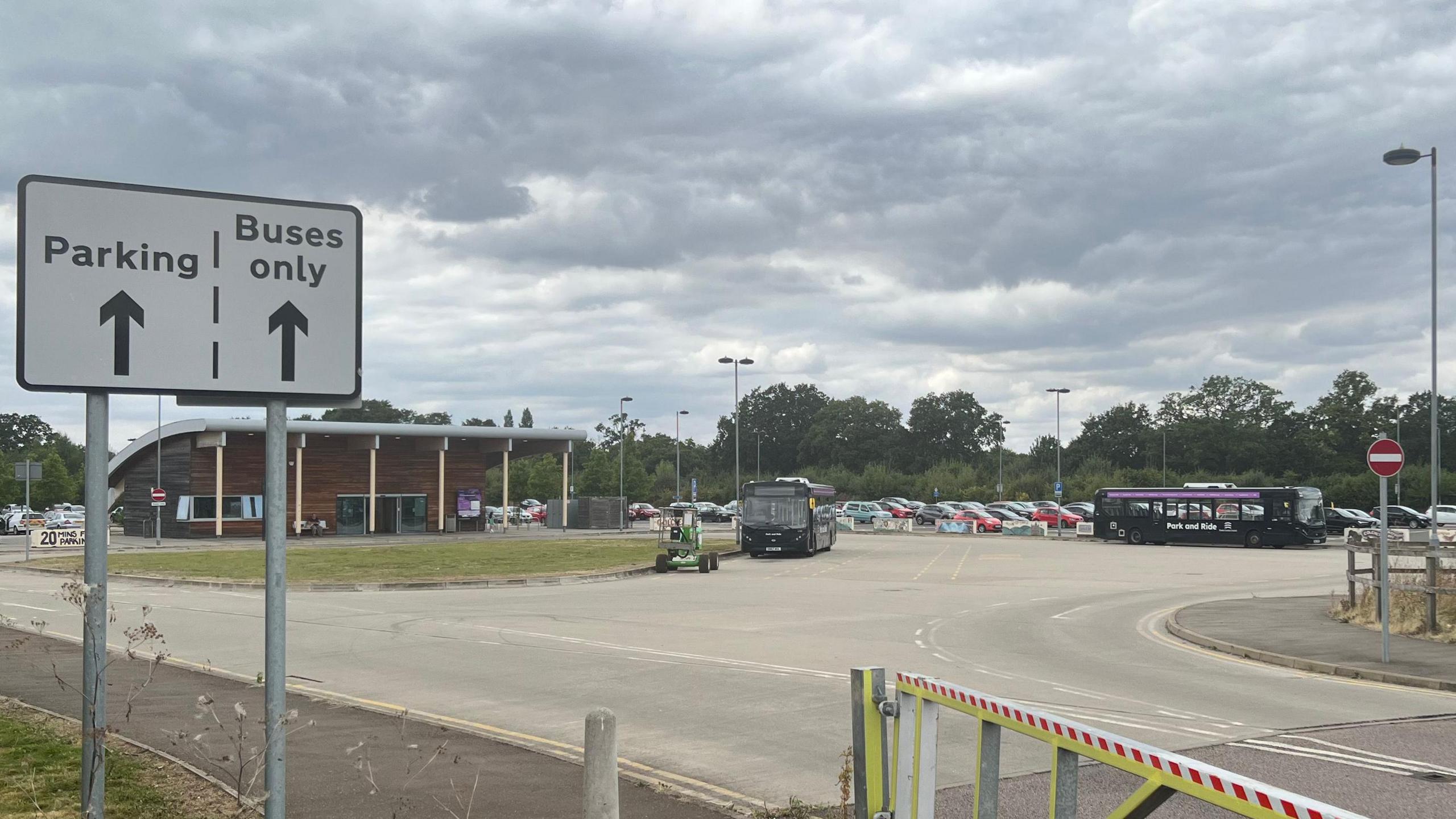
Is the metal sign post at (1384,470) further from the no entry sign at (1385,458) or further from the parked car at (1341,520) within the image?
the parked car at (1341,520)

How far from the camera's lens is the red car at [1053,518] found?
7694 cm

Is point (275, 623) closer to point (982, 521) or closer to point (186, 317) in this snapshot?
point (186, 317)

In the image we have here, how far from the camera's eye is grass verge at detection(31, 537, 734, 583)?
108 ft

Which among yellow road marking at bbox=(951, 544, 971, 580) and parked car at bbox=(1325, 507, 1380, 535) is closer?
yellow road marking at bbox=(951, 544, 971, 580)

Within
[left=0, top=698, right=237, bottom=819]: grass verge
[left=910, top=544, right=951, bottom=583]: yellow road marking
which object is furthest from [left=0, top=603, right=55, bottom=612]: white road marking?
[left=910, top=544, right=951, bottom=583]: yellow road marking

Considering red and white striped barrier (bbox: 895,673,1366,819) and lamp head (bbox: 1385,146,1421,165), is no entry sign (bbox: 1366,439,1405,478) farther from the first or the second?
red and white striped barrier (bbox: 895,673,1366,819)

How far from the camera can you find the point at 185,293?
15.2ft

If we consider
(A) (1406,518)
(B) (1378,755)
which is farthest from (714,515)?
(B) (1378,755)

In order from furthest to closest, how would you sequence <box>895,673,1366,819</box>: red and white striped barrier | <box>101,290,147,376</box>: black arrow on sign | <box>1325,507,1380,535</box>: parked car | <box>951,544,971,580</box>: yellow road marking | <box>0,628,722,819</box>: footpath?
<box>1325,507,1380,535</box>: parked car < <box>951,544,971,580</box>: yellow road marking < <box>0,628,722,819</box>: footpath < <box>101,290,147,376</box>: black arrow on sign < <box>895,673,1366,819</box>: red and white striped barrier

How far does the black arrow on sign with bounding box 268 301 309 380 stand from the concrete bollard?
74.2 inches

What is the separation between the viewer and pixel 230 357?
15.2 ft

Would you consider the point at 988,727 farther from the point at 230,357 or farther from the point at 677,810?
the point at 230,357

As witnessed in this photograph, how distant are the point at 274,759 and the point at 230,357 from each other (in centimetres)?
157

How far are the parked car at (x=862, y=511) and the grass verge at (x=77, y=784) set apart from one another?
7461cm
